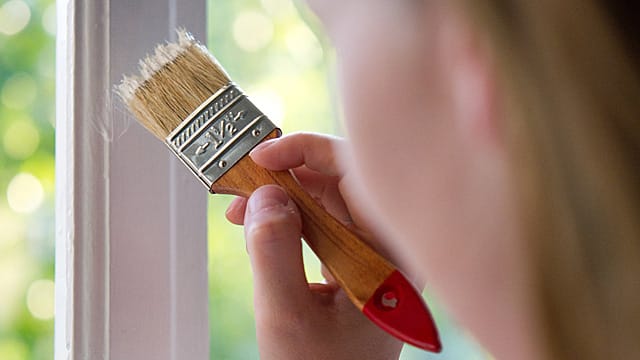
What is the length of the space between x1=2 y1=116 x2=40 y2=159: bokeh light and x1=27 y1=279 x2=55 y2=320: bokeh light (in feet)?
0.35

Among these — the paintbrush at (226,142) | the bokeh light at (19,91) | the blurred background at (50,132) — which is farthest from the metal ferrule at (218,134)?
the bokeh light at (19,91)

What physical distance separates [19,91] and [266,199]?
12.3 inches

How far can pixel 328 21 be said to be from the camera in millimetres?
537

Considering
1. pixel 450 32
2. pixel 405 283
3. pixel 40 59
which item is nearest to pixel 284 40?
pixel 40 59

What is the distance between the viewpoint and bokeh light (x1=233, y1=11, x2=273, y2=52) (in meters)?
0.98

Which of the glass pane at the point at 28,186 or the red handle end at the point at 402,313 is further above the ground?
the glass pane at the point at 28,186

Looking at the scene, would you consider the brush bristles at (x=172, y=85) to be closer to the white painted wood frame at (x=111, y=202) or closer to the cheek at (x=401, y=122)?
the white painted wood frame at (x=111, y=202)

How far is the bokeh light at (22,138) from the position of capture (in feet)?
2.89

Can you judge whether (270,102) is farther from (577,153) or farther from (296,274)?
(577,153)

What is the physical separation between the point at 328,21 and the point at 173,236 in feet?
1.19

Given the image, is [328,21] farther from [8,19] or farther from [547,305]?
[8,19]

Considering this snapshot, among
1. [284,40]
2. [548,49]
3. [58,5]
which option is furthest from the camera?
[284,40]

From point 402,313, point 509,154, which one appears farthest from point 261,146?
point 509,154

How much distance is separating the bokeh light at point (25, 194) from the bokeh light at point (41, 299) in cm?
6
